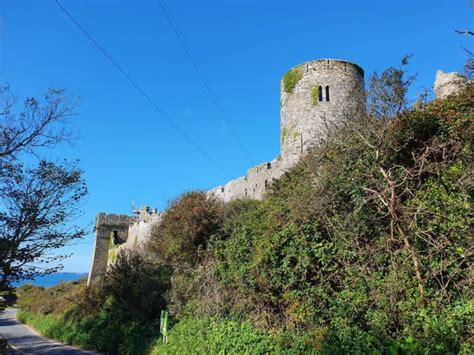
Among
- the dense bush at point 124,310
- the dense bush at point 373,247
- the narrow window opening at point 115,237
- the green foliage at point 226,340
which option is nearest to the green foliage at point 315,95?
the dense bush at point 373,247

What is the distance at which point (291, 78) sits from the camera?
58.2 feet

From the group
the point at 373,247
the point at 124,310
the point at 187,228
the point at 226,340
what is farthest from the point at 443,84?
the point at 124,310

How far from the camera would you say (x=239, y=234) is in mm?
11266

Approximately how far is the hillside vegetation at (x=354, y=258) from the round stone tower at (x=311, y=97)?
15.3 ft

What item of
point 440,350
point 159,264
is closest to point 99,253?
point 159,264

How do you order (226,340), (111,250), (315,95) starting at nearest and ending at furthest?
1. (226,340)
2. (315,95)
3. (111,250)

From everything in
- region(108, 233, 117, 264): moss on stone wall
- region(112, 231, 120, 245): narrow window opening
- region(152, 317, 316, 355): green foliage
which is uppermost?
region(112, 231, 120, 245): narrow window opening

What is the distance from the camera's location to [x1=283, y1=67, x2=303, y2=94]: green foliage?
1750cm

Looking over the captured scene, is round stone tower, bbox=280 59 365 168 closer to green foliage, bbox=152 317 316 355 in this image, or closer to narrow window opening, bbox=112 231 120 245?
green foliage, bbox=152 317 316 355

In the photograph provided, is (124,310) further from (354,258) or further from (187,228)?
(354,258)

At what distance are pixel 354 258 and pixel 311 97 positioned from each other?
10257 millimetres

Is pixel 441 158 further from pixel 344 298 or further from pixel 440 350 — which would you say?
pixel 440 350

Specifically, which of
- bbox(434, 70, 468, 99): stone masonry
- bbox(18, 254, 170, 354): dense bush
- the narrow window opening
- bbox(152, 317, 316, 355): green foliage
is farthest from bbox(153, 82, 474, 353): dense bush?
the narrow window opening

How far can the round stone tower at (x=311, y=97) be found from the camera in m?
16.5
